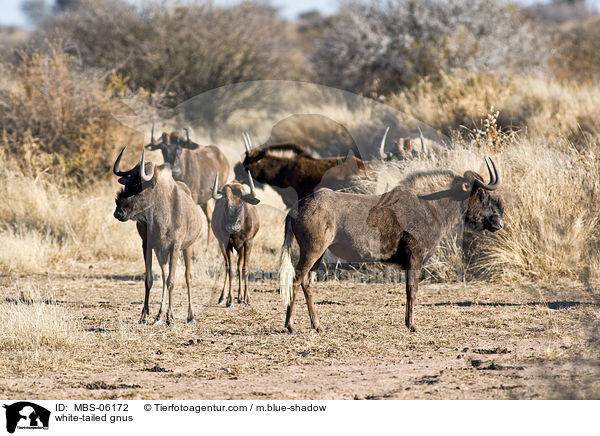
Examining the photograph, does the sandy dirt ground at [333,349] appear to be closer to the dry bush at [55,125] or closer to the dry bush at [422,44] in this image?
the dry bush at [55,125]

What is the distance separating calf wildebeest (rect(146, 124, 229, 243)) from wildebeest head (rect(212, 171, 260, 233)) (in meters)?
2.68

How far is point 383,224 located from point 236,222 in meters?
1.86

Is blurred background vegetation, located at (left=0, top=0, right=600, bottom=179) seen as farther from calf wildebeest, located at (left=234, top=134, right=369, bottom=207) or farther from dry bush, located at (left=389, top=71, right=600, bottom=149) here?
calf wildebeest, located at (left=234, top=134, right=369, bottom=207)

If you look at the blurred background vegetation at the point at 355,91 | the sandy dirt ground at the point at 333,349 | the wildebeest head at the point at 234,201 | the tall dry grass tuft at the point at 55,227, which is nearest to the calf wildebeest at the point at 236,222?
the wildebeest head at the point at 234,201

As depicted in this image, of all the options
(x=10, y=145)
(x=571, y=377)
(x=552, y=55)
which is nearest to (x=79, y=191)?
(x=10, y=145)

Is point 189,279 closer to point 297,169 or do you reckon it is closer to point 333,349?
point 333,349

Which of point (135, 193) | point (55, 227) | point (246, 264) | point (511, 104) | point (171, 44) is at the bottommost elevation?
point (246, 264)

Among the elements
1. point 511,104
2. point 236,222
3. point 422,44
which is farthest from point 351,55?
point 236,222

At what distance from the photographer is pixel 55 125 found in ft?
48.0

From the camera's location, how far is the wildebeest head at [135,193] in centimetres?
727

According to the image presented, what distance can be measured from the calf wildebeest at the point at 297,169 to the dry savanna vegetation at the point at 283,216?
20.0 inches

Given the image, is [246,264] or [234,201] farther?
[246,264]
